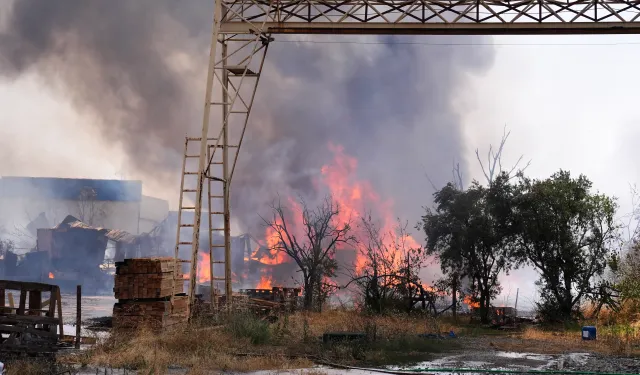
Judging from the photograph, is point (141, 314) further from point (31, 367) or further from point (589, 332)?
point (589, 332)

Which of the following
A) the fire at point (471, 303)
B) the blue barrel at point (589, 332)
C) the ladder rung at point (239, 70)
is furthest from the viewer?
the fire at point (471, 303)

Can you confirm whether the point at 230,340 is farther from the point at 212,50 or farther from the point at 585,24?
the point at 585,24

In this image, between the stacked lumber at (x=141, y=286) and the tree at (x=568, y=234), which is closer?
the stacked lumber at (x=141, y=286)

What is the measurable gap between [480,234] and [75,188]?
1376 inches

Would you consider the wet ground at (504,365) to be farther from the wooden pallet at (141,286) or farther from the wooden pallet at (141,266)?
the wooden pallet at (141,266)

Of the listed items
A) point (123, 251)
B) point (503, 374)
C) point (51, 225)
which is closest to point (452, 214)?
point (503, 374)

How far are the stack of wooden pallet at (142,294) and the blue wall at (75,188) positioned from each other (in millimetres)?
34445

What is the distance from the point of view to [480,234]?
24.6 m

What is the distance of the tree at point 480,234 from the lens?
81.2 ft

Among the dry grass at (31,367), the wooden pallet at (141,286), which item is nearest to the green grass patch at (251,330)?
the wooden pallet at (141,286)

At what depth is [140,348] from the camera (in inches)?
522

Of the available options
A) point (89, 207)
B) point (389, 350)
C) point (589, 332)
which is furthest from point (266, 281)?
point (389, 350)

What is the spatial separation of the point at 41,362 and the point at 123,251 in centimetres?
3509

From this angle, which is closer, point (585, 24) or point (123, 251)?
point (585, 24)
